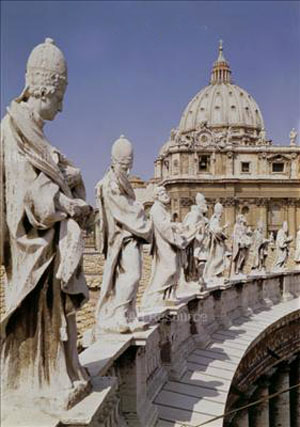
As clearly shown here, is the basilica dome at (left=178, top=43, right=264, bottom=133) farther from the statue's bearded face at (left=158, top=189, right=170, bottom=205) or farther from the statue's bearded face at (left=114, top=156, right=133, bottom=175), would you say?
the statue's bearded face at (left=114, top=156, right=133, bottom=175)

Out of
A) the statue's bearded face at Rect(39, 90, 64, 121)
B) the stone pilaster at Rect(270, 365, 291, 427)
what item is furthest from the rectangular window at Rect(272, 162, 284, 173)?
the statue's bearded face at Rect(39, 90, 64, 121)

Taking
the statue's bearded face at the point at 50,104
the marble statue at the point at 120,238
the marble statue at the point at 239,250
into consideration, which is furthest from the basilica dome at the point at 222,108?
the statue's bearded face at the point at 50,104

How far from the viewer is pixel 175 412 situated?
530 centimetres

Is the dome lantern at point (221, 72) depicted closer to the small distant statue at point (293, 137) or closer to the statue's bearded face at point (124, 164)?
the small distant statue at point (293, 137)

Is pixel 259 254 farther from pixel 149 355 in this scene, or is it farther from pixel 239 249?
pixel 149 355

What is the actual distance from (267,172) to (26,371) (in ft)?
188

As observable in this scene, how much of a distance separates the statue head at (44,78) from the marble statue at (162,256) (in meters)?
4.06

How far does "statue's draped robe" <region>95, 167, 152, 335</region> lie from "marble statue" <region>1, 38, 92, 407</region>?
197cm

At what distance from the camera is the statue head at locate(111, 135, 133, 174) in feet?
16.6

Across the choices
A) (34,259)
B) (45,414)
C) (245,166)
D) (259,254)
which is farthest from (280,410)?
Answer: (245,166)

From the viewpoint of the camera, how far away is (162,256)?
720 centimetres

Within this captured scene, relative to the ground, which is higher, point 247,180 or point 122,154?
point 247,180

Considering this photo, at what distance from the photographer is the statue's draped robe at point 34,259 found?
9.75 ft

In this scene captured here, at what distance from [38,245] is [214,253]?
371 inches
